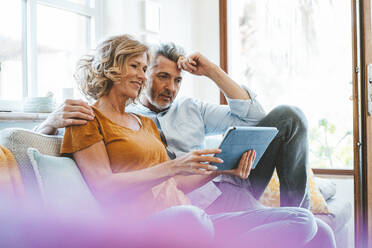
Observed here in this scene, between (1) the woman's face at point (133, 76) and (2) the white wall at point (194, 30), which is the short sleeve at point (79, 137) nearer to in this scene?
(1) the woman's face at point (133, 76)

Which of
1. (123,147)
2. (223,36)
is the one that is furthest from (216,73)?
(223,36)

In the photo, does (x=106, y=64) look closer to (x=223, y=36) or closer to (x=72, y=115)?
(x=72, y=115)

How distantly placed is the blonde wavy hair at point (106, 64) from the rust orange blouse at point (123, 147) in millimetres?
143

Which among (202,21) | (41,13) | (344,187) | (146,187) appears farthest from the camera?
(202,21)

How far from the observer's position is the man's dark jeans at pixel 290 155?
182 centimetres

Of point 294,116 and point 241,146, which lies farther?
point 294,116

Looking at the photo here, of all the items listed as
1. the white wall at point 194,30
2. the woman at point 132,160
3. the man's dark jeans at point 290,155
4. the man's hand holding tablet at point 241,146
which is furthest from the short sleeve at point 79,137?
the white wall at point 194,30

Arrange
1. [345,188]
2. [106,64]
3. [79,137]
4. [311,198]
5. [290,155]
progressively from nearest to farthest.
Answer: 1. [79,137]
2. [106,64]
3. [290,155]
4. [311,198]
5. [345,188]

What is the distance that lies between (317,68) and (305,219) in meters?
2.30

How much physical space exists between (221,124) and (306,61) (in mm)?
1748

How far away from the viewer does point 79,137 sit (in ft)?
4.24

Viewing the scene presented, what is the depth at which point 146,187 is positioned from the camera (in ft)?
4.22

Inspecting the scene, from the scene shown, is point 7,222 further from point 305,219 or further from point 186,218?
point 305,219

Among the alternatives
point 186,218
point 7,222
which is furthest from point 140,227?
point 7,222
